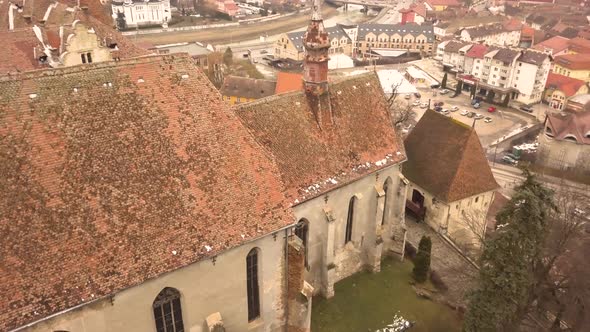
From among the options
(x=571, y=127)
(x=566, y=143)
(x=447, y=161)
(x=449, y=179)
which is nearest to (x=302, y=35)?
(x=571, y=127)

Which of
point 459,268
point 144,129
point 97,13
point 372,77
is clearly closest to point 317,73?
point 372,77

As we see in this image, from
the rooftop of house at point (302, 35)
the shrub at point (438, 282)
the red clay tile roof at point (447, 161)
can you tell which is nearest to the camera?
the shrub at point (438, 282)

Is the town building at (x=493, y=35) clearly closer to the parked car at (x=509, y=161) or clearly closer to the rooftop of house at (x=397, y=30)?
the rooftop of house at (x=397, y=30)

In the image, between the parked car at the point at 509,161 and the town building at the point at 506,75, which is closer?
the parked car at the point at 509,161

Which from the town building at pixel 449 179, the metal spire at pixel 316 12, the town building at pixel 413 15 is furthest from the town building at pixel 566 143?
the town building at pixel 413 15

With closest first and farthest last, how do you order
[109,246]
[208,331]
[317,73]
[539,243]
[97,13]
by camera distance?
[109,246] < [208,331] < [539,243] < [317,73] < [97,13]

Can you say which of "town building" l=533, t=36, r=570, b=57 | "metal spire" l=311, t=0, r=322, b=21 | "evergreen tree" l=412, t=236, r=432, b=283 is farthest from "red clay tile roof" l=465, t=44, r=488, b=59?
"metal spire" l=311, t=0, r=322, b=21

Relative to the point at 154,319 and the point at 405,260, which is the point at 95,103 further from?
the point at 405,260
